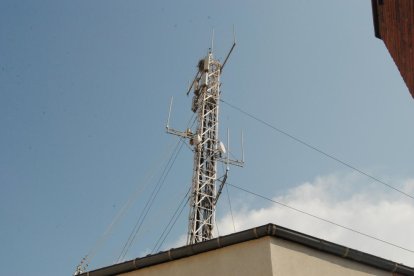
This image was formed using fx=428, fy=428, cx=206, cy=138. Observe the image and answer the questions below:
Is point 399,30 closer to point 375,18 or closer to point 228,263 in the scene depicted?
point 375,18

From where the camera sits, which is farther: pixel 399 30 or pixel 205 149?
pixel 205 149

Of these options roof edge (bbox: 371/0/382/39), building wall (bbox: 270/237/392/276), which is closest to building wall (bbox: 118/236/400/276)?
building wall (bbox: 270/237/392/276)

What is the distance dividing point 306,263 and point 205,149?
10578mm

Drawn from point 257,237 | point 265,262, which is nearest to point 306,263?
point 265,262

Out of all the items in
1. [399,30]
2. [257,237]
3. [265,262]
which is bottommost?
[265,262]

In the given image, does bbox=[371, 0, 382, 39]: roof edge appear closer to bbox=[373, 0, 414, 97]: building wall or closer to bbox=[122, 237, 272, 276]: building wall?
bbox=[373, 0, 414, 97]: building wall

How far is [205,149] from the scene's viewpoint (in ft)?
58.6

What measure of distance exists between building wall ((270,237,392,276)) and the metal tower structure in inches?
304

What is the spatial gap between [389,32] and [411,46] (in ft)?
5.70

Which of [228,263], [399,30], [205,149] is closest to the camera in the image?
[228,263]

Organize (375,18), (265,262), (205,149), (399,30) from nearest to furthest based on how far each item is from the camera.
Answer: (265,262), (399,30), (375,18), (205,149)

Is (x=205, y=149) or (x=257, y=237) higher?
(x=205, y=149)

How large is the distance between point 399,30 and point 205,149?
405 inches

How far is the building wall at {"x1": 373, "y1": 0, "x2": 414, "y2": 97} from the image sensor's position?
806 cm
